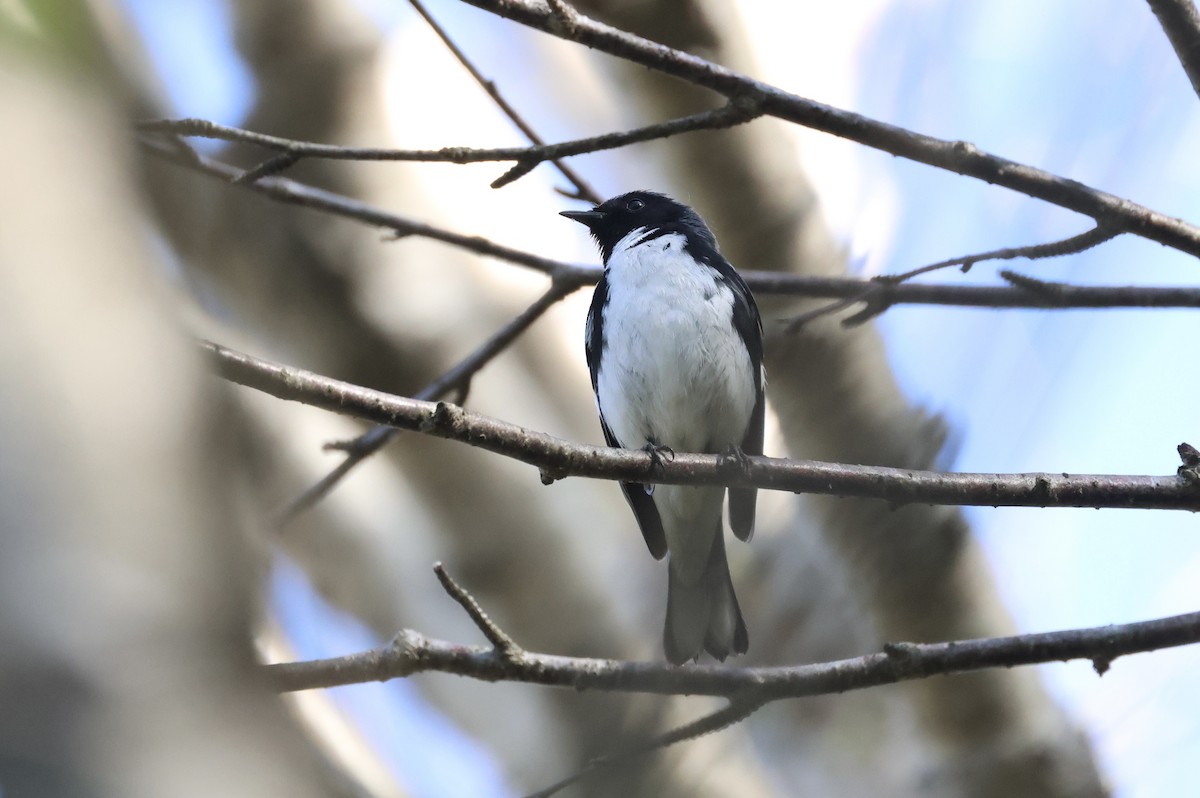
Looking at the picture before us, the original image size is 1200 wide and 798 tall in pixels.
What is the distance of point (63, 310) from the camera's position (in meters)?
0.51

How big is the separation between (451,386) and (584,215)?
1.49 metres

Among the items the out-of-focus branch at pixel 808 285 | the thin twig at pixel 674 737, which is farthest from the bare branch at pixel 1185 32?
the thin twig at pixel 674 737

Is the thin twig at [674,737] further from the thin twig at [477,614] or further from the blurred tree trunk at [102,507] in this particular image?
the blurred tree trunk at [102,507]

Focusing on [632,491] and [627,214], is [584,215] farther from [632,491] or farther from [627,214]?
[632,491]

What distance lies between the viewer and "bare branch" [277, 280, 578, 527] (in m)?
2.47

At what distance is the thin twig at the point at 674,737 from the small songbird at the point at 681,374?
1282mm

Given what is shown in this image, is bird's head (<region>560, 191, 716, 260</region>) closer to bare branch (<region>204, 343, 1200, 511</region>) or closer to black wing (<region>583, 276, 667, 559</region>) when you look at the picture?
black wing (<region>583, 276, 667, 559</region>)

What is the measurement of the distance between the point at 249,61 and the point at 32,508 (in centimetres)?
300

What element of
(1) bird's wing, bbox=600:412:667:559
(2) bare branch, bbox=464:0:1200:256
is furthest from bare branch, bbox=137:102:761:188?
(1) bird's wing, bbox=600:412:667:559

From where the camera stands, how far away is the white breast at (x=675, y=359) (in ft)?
10.6

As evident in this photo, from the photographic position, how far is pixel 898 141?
2041 mm

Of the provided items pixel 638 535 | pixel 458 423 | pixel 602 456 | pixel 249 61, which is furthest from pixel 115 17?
pixel 638 535

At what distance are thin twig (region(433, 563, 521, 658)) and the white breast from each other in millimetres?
Result: 1567

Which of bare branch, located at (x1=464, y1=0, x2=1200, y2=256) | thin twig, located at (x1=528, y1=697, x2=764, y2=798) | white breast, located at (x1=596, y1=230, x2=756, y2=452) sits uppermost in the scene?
white breast, located at (x1=596, y1=230, x2=756, y2=452)
